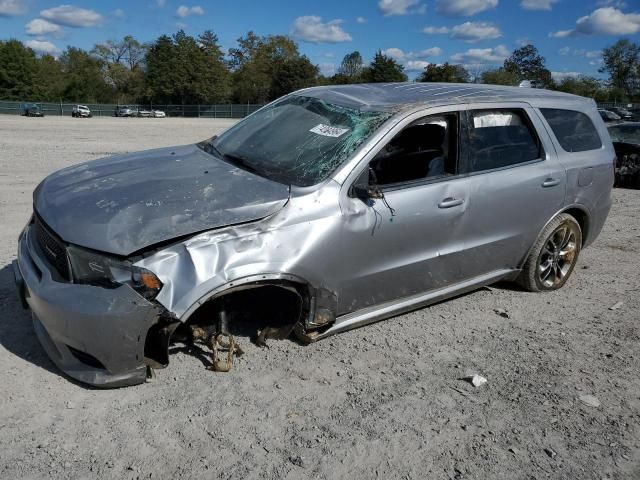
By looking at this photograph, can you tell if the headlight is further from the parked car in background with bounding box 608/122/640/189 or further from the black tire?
the parked car in background with bounding box 608/122/640/189

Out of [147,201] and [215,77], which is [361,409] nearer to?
[147,201]

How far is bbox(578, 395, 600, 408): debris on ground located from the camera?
3.38m

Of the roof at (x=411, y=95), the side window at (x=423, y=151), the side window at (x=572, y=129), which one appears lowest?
the side window at (x=423, y=151)

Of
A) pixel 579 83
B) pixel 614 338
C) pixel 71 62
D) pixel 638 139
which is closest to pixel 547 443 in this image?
pixel 614 338

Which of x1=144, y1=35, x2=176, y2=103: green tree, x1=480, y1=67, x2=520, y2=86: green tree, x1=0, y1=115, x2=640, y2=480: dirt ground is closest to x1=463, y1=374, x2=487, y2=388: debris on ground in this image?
x1=0, y1=115, x2=640, y2=480: dirt ground

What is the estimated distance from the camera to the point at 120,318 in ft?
9.39

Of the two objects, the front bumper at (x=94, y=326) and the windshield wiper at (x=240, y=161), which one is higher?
the windshield wiper at (x=240, y=161)

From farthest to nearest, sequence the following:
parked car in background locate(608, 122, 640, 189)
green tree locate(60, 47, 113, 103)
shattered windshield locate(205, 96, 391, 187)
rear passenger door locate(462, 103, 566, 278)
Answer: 1. green tree locate(60, 47, 113, 103)
2. parked car in background locate(608, 122, 640, 189)
3. rear passenger door locate(462, 103, 566, 278)
4. shattered windshield locate(205, 96, 391, 187)

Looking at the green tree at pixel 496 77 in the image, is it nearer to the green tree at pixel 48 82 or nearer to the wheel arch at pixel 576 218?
the green tree at pixel 48 82

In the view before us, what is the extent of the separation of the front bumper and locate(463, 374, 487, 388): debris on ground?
6.54 ft

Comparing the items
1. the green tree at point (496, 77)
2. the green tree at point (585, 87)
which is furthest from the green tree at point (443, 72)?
the green tree at point (585, 87)

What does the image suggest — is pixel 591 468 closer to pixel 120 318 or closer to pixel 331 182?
pixel 331 182

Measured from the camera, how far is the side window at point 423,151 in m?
3.91

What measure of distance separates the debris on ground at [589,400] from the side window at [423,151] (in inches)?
69.0
